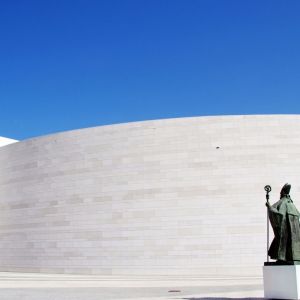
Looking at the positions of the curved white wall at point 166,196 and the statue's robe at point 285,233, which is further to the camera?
the curved white wall at point 166,196

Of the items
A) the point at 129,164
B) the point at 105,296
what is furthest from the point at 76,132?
the point at 105,296

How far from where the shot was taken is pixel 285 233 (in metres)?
11.1

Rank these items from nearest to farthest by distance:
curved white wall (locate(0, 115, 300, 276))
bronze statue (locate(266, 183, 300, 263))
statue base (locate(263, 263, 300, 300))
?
statue base (locate(263, 263, 300, 300))
bronze statue (locate(266, 183, 300, 263))
curved white wall (locate(0, 115, 300, 276))

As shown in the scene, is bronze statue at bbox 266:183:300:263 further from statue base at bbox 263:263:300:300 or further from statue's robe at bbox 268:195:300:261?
statue base at bbox 263:263:300:300

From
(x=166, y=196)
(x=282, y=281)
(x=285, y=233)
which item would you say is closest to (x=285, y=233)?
(x=285, y=233)

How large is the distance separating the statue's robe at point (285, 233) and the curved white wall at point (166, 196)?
36.1 feet

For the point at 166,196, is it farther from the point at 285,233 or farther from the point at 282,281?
the point at 282,281

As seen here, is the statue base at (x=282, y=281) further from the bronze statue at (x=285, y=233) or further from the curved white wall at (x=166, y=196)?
the curved white wall at (x=166, y=196)

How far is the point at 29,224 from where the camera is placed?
2589 cm

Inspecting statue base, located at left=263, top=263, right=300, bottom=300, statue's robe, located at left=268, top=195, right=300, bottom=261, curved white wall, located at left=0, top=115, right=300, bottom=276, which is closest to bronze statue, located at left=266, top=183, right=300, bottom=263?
statue's robe, located at left=268, top=195, right=300, bottom=261

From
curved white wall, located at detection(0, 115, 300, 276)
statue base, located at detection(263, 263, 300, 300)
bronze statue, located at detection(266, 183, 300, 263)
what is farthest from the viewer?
curved white wall, located at detection(0, 115, 300, 276)

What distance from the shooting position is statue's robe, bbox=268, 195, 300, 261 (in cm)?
1094

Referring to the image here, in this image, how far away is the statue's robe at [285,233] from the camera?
431 inches

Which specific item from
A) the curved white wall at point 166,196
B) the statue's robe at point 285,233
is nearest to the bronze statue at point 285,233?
the statue's robe at point 285,233
